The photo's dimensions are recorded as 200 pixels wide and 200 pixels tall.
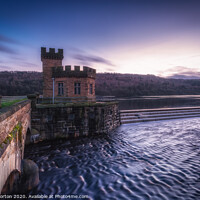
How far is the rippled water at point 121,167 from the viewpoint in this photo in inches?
265


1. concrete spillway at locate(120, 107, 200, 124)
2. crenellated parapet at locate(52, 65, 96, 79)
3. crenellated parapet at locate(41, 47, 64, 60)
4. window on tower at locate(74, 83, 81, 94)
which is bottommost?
concrete spillway at locate(120, 107, 200, 124)

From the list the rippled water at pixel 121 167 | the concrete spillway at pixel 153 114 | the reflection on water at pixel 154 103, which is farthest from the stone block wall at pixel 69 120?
the reflection on water at pixel 154 103

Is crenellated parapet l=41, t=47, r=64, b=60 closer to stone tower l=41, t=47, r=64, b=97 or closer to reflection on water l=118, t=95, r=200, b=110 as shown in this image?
stone tower l=41, t=47, r=64, b=97

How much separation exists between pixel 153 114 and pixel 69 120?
15438mm

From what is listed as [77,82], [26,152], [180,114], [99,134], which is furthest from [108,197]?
[180,114]

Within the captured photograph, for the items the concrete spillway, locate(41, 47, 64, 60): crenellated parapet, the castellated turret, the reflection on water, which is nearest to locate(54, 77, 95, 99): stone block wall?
the castellated turret

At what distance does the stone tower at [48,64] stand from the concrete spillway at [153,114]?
1115cm

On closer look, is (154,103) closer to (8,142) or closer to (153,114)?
(153,114)

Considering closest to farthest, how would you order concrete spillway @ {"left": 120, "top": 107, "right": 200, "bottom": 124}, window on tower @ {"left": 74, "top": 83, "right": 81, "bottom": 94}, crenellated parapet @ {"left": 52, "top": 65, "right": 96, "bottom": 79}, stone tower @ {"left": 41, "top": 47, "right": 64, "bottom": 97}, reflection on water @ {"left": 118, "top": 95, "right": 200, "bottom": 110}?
crenellated parapet @ {"left": 52, "top": 65, "right": 96, "bottom": 79} → window on tower @ {"left": 74, "top": 83, "right": 81, "bottom": 94} → stone tower @ {"left": 41, "top": 47, "right": 64, "bottom": 97} → concrete spillway @ {"left": 120, "top": 107, "right": 200, "bottom": 124} → reflection on water @ {"left": 118, "top": 95, "right": 200, "bottom": 110}

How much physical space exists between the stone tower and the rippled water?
8.62 meters

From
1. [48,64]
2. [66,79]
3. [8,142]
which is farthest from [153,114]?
[8,142]

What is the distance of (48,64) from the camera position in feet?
65.4

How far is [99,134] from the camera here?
15570 millimetres

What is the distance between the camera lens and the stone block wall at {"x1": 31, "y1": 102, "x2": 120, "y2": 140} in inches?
535
